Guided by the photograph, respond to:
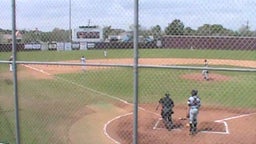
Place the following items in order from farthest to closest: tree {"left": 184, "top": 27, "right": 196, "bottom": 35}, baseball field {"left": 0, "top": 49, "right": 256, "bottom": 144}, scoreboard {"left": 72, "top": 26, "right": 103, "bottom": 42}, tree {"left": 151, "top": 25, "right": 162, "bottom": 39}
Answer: baseball field {"left": 0, "top": 49, "right": 256, "bottom": 144}, scoreboard {"left": 72, "top": 26, "right": 103, "bottom": 42}, tree {"left": 151, "top": 25, "right": 162, "bottom": 39}, tree {"left": 184, "top": 27, "right": 196, "bottom": 35}

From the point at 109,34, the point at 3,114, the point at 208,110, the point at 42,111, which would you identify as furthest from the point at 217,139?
the point at 109,34

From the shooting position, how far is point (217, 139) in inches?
477

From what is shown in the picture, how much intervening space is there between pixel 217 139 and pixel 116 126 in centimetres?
321

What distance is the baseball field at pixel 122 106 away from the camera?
10859 mm

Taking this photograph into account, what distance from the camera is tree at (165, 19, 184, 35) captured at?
5479mm

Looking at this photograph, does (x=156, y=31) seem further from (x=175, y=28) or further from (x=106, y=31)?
(x=106, y=31)

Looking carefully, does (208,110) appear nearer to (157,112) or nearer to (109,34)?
(157,112)

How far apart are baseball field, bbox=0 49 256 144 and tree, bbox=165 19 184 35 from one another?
1018mm

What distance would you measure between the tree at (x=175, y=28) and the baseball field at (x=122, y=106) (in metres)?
1.02

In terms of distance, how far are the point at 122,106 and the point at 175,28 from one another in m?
10.8

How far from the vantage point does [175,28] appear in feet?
18.3

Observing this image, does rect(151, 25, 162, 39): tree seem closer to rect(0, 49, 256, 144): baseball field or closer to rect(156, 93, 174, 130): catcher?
rect(0, 49, 256, 144): baseball field

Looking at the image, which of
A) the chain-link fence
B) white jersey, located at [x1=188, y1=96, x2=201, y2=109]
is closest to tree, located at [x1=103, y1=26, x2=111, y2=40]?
the chain-link fence

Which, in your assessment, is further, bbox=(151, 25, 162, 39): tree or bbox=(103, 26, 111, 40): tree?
bbox=(103, 26, 111, 40): tree
